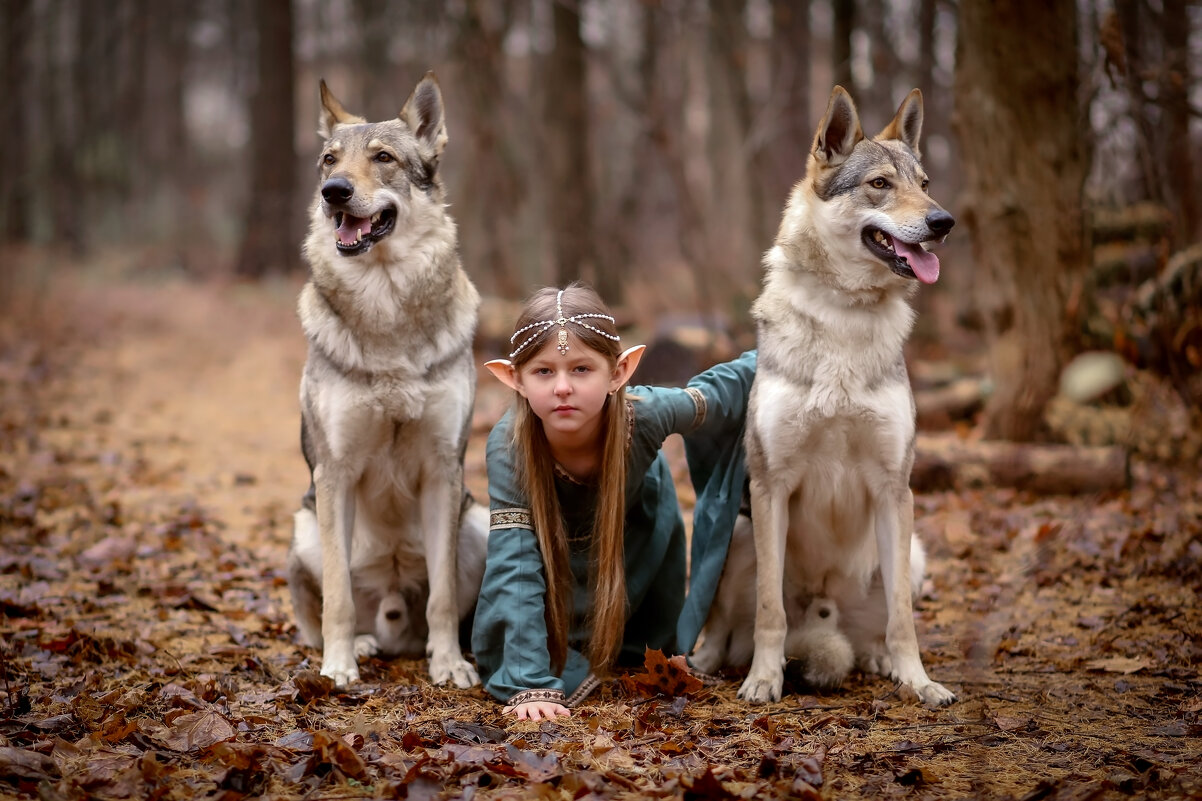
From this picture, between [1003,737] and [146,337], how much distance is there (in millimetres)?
14670

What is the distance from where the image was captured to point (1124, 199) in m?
11.4

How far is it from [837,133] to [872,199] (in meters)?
0.36

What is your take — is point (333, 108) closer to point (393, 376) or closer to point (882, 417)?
point (393, 376)

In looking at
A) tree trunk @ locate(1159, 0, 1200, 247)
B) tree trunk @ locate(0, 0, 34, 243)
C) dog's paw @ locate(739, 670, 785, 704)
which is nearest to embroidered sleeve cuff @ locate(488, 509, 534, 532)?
dog's paw @ locate(739, 670, 785, 704)

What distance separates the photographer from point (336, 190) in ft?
13.5

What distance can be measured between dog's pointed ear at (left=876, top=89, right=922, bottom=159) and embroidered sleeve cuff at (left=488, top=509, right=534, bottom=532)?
2087mm

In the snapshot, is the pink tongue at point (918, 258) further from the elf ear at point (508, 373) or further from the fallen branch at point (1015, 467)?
the fallen branch at point (1015, 467)

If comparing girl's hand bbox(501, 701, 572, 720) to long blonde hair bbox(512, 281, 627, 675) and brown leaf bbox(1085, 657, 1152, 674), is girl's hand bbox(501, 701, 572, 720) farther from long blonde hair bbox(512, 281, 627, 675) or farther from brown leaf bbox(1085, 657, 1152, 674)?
brown leaf bbox(1085, 657, 1152, 674)

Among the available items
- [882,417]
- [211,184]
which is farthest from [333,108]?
[211,184]

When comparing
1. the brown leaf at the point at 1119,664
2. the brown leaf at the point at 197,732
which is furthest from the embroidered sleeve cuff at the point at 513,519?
the brown leaf at the point at 1119,664

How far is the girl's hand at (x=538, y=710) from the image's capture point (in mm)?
3414

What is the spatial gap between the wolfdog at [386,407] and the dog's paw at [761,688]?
111 cm

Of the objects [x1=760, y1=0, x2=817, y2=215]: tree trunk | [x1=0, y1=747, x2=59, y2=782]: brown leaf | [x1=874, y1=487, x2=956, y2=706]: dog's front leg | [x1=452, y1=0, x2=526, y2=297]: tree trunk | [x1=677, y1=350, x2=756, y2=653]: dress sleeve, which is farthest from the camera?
[x1=760, y1=0, x2=817, y2=215]: tree trunk

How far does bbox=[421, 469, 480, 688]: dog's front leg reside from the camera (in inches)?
165
